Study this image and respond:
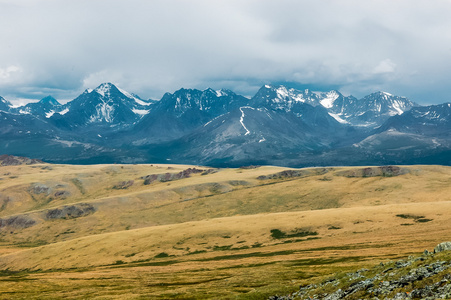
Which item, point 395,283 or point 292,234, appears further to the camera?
point 292,234

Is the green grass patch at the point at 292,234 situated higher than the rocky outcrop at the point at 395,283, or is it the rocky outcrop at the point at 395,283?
the rocky outcrop at the point at 395,283

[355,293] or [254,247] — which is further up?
[355,293]

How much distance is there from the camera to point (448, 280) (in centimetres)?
4250

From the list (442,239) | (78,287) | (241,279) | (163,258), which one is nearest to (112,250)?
(163,258)

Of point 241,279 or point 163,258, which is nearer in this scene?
point 241,279

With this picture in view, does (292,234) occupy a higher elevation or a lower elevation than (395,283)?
lower

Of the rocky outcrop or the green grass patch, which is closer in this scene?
the rocky outcrop

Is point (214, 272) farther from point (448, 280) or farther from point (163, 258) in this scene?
point (448, 280)

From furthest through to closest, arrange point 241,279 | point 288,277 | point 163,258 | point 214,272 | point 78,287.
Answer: point 163,258 → point 214,272 → point 78,287 → point 241,279 → point 288,277

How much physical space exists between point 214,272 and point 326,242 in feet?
208

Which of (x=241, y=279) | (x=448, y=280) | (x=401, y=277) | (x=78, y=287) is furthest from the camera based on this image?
(x=78, y=287)

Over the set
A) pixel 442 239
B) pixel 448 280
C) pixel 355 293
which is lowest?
pixel 442 239

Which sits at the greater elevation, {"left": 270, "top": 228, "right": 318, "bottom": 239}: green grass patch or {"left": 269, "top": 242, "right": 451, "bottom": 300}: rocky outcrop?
{"left": 269, "top": 242, "right": 451, "bottom": 300}: rocky outcrop

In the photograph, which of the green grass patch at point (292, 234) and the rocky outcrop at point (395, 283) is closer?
the rocky outcrop at point (395, 283)
